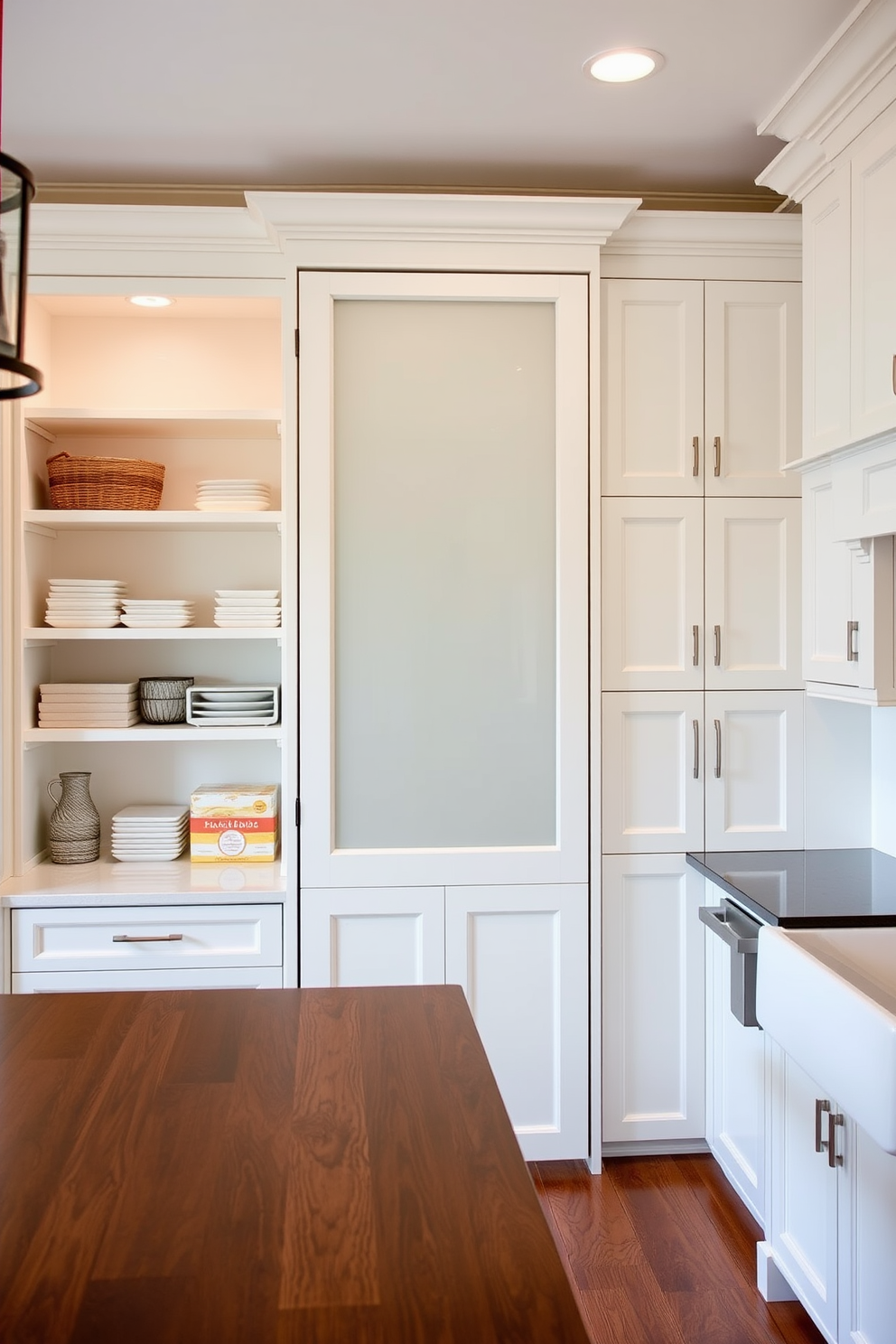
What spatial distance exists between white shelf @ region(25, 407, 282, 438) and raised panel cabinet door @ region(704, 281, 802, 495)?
1207mm

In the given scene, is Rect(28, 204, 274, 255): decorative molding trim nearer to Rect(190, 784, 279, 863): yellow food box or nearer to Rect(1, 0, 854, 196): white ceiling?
Rect(1, 0, 854, 196): white ceiling

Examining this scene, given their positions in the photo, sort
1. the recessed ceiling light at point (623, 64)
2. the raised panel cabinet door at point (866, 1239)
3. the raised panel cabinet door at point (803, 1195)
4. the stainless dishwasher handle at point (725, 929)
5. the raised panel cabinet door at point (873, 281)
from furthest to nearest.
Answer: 1. the stainless dishwasher handle at point (725, 929)
2. the recessed ceiling light at point (623, 64)
3. the raised panel cabinet door at point (873, 281)
4. the raised panel cabinet door at point (803, 1195)
5. the raised panel cabinet door at point (866, 1239)

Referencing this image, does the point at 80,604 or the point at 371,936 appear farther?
the point at 80,604

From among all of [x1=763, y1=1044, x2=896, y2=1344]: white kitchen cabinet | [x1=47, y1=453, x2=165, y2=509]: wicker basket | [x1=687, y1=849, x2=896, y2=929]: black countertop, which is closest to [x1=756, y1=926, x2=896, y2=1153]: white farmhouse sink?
[x1=687, y1=849, x2=896, y2=929]: black countertop

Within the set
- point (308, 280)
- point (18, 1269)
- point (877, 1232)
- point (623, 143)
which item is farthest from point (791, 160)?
point (18, 1269)

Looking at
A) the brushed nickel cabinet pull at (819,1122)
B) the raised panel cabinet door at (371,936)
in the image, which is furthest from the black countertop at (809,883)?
the raised panel cabinet door at (371,936)

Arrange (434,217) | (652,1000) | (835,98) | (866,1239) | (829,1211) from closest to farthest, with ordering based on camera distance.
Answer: (866,1239) < (829,1211) < (835,98) < (434,217) < (652,1000)

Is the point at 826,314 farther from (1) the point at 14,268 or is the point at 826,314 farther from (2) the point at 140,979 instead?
(2) the point at 140,979

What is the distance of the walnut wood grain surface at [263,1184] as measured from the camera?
31.3 inches

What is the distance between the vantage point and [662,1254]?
2381mm

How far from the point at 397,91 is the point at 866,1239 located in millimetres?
2524

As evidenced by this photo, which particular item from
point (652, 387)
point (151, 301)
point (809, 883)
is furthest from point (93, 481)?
point (809, 883)

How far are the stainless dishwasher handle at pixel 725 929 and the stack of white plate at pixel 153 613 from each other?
160cm

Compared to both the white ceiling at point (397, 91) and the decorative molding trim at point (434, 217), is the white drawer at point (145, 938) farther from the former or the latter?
the white ceiling at point (397, 91)
